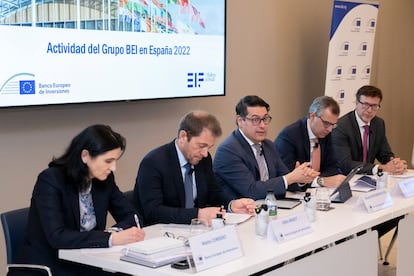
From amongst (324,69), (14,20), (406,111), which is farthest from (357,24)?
(14,20)

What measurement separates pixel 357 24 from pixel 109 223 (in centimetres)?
336

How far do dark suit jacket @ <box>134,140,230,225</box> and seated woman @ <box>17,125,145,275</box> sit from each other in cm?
33

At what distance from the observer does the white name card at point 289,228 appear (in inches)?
105

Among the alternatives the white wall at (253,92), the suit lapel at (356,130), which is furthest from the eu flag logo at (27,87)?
the suit lapel at (356,130)

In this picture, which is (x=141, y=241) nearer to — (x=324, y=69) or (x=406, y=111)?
(x=324, y=69)

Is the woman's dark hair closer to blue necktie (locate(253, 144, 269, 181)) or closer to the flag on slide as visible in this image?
blue necktie (locate(253, 144, 269, 181))

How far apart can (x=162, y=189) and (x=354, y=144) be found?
210cm

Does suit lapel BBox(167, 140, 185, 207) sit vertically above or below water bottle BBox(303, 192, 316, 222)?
above

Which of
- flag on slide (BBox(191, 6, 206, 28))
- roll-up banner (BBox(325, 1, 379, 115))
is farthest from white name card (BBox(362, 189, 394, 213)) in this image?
roll-up banner (BBox(325, 1, 379, 115))

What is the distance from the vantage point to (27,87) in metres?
3.67

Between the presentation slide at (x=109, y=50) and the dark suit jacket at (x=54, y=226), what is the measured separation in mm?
1097

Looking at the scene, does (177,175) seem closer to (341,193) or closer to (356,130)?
(341,193)

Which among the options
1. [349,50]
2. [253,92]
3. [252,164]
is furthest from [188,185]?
[349,50]

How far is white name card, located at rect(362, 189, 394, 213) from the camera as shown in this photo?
3.29 metres
